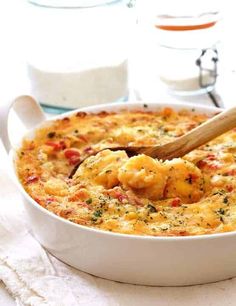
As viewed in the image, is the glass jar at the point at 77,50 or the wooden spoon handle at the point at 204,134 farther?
the glass jar at the point at 77,50

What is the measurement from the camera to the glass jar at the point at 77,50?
3.09 m

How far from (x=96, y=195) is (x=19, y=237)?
1.01 ft

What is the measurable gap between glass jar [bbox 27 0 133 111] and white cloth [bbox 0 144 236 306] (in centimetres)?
113

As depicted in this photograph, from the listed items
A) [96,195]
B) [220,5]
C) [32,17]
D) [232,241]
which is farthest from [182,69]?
[232,241]

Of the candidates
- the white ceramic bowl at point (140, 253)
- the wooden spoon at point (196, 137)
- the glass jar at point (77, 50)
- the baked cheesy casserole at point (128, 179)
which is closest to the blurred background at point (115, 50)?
the glass jar at point (77, 50)

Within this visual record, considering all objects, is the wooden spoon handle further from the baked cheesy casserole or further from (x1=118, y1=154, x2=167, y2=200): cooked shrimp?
(x1=118, y1=154, x2=167, y2=200): cooked shrimp

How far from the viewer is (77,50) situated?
312 centimetres

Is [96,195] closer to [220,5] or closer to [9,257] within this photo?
[9,257]

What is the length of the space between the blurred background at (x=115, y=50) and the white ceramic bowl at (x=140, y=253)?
3.56 ft

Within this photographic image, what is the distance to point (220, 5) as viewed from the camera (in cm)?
333

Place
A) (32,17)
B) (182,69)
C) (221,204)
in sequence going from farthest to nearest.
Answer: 1. (182,69)
2. (32,17)
3. (221,204)

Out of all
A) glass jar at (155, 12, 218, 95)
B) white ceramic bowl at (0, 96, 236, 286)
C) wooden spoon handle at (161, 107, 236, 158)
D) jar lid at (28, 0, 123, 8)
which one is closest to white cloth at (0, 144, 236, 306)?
white ceramic bowl at (0, 96, 236, 286)

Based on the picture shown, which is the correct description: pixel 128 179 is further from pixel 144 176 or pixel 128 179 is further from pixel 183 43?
pixel 183 43

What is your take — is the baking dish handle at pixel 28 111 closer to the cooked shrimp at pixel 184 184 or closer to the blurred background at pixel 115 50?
the blurred background at pixel 115 50
